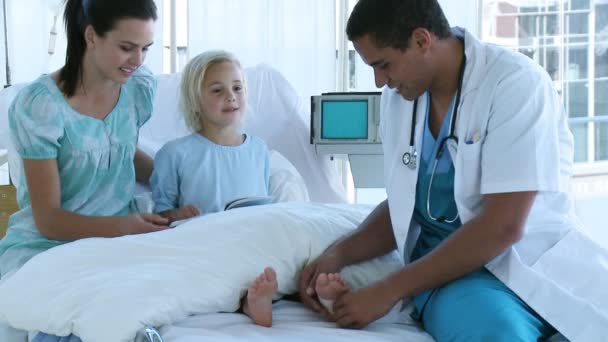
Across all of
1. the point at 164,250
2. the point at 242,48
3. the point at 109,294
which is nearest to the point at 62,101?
the point at 164,250

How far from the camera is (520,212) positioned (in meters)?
1.30

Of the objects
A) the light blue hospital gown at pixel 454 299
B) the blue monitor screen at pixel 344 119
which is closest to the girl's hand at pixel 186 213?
the light blue hospital gown at pixel 454 299

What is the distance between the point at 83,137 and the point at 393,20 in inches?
32.1

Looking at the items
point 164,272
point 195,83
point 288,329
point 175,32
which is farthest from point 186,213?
point 175,32

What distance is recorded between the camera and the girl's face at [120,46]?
1.75 m

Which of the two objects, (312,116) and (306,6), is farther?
(306,6)

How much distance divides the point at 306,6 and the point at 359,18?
90.5 inches

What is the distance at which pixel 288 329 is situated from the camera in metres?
1.34

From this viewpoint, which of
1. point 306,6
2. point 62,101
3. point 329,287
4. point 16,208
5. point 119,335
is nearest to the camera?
point 119,335

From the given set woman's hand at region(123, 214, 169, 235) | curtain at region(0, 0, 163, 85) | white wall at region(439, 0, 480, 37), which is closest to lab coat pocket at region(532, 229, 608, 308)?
woman's hand at region(123, 214, 169, 235)

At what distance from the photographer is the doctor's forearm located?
1.30m

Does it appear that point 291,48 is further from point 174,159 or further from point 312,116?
point 174,159

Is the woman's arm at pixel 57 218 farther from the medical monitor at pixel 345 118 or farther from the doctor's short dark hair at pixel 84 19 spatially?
the medical monitor at pixel 345 118

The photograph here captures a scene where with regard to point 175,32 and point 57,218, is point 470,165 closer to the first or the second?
point 57,218
